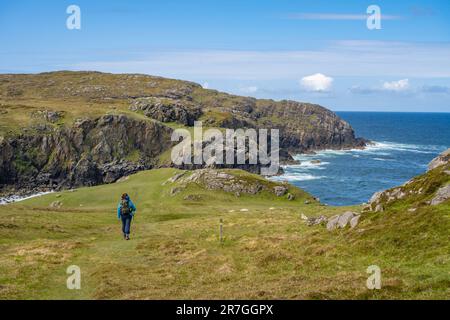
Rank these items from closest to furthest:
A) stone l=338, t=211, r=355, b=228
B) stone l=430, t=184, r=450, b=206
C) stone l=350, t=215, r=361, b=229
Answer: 1. stone l=430, t=184, r=450, b=206
2. stone l=350, t=215, r=361, b=229
3. stone l=338, t=211, r=355, b=228

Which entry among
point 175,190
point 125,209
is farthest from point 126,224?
point 175,190

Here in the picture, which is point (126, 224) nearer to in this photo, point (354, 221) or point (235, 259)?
point (235, 259)

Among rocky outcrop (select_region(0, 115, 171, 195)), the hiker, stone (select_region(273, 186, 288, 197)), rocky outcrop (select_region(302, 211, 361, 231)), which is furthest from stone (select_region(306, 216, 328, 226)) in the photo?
rocky outcrop (select_region(0, 115, 171, 195))

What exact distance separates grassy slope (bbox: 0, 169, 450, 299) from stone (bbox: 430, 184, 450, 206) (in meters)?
1.96

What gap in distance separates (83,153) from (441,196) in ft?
479

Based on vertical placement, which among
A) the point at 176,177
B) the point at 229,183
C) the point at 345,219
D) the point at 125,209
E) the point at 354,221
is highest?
the point at 125,209

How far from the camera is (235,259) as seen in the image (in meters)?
30.4

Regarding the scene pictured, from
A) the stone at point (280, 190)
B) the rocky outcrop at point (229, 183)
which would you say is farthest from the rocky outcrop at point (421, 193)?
the rocky outcrop at point (229, 183)

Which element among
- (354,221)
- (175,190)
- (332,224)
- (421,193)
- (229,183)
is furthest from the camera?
(229,183)

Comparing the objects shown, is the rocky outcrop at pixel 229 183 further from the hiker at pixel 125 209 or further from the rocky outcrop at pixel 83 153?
the rocky outcrop at pixel 83 153

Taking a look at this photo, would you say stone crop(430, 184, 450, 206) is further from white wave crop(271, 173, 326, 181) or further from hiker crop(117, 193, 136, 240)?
white wave crop(271, 173, 326, 181)

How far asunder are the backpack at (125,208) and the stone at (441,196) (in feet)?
82.3

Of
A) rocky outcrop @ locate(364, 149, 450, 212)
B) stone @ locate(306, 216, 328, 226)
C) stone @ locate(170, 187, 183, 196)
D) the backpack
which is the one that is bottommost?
stone @ locate(170, 187, 183, 196)

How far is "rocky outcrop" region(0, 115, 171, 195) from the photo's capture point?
147875 millimetres
